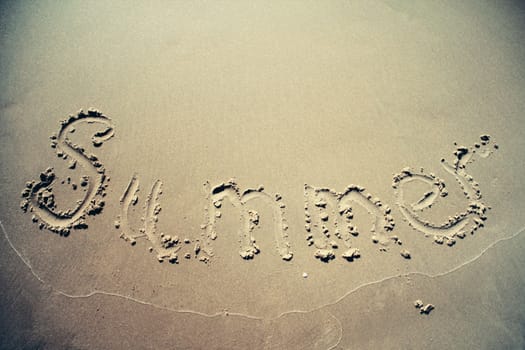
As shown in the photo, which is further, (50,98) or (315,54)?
A: (315,54)

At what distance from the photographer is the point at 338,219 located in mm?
3018

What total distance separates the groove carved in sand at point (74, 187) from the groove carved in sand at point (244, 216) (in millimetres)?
1068

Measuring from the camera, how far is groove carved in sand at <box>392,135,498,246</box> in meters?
3.05

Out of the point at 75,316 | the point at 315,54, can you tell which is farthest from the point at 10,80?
the point at 315,54

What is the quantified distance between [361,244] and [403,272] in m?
0.45

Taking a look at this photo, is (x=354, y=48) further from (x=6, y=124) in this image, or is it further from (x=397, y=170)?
(x=6, y=124)

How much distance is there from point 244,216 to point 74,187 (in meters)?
1.72

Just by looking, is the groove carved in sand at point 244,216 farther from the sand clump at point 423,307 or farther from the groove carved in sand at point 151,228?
the sand clump at point 423,307

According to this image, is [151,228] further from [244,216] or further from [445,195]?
[445,195]

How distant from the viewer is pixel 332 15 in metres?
3.98

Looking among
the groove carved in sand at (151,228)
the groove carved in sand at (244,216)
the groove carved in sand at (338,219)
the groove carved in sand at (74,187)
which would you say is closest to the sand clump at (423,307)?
the groove carved in sand at (338,219)

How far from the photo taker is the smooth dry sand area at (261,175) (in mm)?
2754

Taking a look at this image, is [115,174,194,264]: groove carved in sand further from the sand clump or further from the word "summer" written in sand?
the sand clump

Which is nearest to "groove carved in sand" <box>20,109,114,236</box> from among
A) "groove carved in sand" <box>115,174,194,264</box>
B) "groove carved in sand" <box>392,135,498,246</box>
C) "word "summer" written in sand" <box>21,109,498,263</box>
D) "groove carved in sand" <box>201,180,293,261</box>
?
"word "summer" written in sand" <box>21,109,498,263</box>
